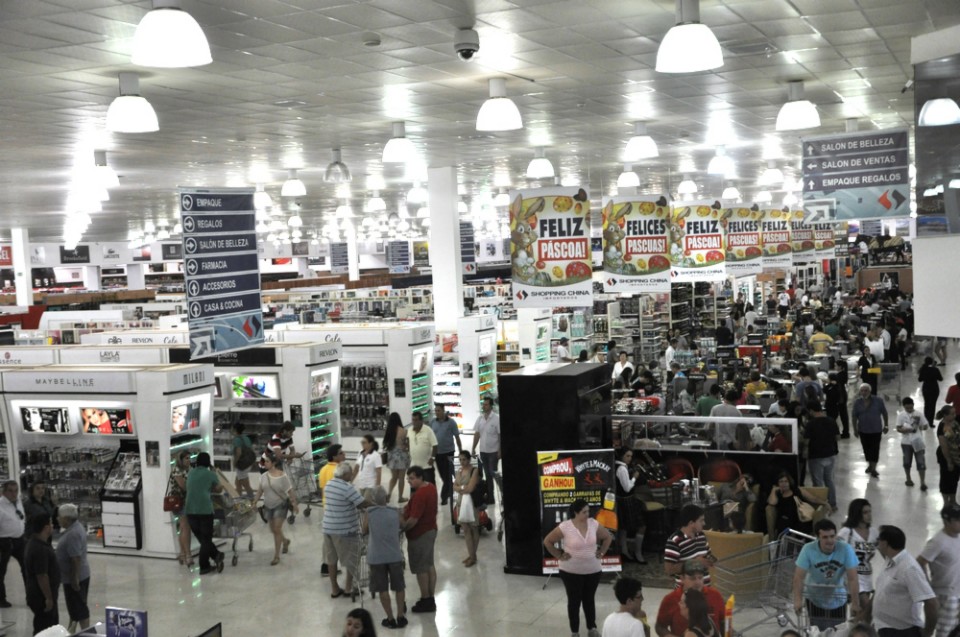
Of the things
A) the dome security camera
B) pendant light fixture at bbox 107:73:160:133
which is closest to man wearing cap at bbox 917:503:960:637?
A: the dome security camera

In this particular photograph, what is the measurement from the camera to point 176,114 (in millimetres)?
10906

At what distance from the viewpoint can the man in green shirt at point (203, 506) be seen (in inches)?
394

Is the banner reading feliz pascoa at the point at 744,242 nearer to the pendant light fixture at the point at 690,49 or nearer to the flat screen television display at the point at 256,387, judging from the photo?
the flat screen television display at the point at 256,387

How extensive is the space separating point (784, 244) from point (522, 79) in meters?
15.2

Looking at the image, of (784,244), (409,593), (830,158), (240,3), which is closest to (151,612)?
(409,593)

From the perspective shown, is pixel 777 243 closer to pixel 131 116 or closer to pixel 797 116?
pixel 797 116

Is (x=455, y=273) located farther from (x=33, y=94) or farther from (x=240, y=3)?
(x=240, y=3)

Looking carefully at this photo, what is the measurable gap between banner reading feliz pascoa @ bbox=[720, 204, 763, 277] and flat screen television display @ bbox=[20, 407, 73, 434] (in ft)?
43.6

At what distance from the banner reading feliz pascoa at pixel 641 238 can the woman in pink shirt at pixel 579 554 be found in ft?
25.4

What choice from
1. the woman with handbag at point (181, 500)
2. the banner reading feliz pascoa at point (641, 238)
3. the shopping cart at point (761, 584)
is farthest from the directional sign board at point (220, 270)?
the banner reading feliz pascoa at point (641, 238)

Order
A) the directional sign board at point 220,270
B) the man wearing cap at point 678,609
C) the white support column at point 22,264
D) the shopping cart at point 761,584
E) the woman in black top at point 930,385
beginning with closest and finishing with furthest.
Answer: the man wearing cap at point 678,609 < the shopping cart at point 761,584 < the directional sign board at point 220,270 < the woman in black top at point 930,385 < the white support column at point 22,264

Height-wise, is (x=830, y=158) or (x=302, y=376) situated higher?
(x=830, y=158)

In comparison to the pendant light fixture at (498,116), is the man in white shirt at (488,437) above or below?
below

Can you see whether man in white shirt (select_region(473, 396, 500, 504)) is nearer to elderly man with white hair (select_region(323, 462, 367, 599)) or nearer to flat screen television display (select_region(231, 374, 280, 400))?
elderly man with white hair (select_region(323, 462, 367, 599))
